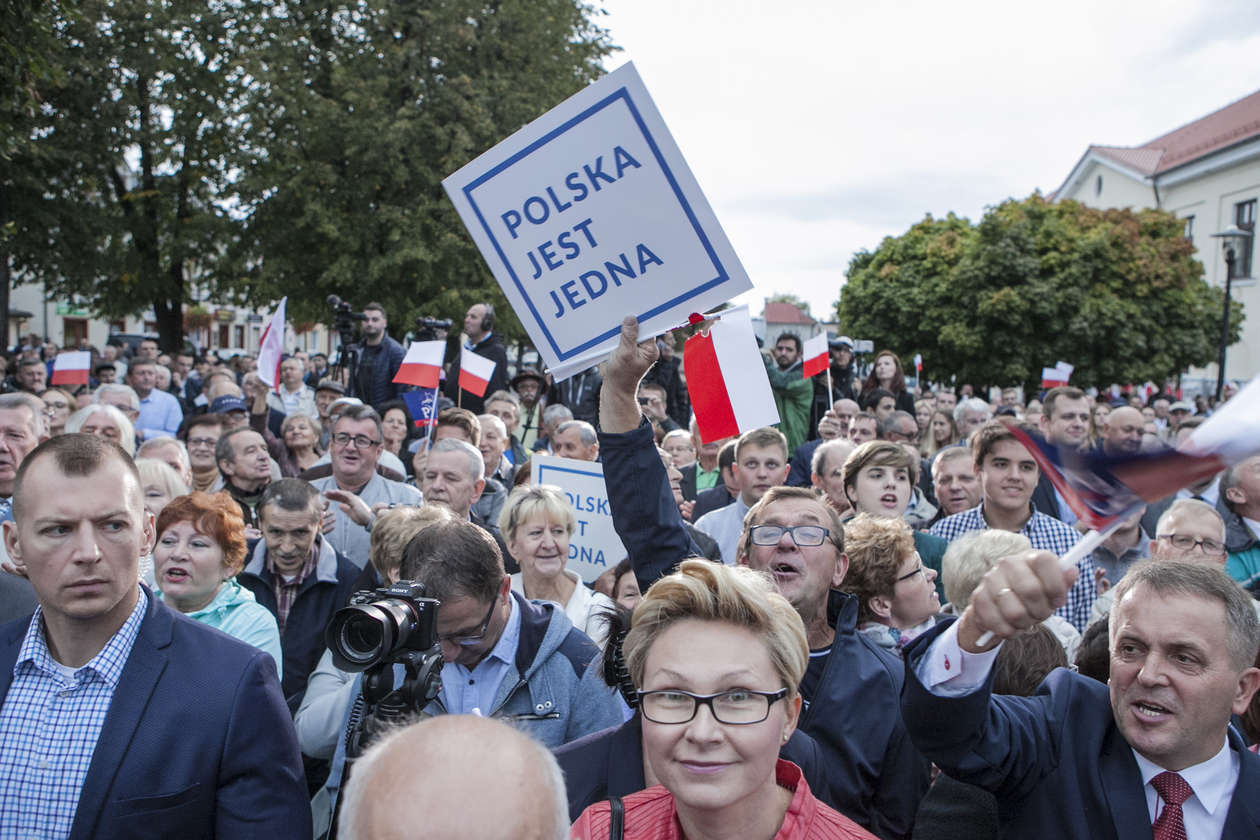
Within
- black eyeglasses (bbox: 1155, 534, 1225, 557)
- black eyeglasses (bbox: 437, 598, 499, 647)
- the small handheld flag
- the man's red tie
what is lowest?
the man's red tie

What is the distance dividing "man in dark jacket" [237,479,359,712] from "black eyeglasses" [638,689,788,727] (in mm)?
2459

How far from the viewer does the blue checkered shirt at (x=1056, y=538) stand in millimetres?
4637

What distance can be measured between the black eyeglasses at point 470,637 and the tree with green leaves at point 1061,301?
103 ft

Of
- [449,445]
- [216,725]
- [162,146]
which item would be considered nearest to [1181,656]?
[216,725]

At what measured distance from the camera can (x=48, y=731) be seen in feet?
7.51

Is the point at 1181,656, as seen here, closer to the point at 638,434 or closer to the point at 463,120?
the point at 638,434

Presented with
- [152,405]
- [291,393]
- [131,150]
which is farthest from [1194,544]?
[131,150]

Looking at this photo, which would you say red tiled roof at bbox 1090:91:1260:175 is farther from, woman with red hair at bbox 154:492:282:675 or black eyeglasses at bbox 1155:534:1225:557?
woman with red hair at bbox 154:492:282:675

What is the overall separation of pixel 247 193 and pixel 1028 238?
23.1 metres

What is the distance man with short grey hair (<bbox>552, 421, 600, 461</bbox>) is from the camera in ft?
22.1

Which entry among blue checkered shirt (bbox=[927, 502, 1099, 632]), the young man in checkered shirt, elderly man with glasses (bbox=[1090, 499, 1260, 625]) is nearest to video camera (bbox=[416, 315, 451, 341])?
blue checkered shirt (bbox=[927, 502, 1099, 632])

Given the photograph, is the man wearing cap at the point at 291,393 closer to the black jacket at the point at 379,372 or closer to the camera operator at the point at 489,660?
the black jacket at the point at 379,372

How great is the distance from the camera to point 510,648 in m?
3.21

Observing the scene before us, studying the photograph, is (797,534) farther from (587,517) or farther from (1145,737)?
(587,517)
